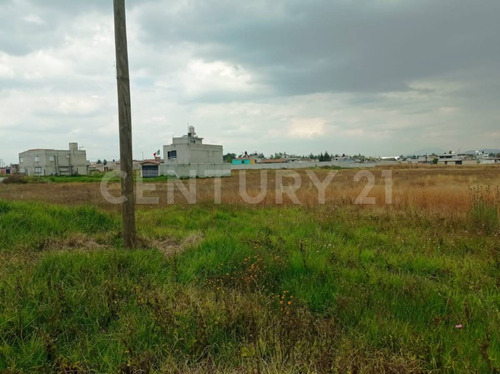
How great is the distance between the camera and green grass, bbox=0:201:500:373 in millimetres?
2322

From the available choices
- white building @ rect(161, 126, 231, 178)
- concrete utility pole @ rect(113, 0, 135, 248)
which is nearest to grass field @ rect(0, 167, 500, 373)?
concrete utility pole @ rect(113, 0, 135, 248)

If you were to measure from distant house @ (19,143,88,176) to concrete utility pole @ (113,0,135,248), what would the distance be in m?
80.0

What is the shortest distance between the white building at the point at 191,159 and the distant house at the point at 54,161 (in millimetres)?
36353

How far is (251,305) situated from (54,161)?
8387 centimetres

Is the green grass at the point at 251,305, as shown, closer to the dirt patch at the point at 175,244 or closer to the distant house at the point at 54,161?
the dirt patch at the point at 175,244

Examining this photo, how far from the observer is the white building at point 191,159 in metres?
49.3

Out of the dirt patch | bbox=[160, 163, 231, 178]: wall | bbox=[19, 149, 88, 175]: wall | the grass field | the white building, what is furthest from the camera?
bbox=[19, 149, 88, 175]: wall

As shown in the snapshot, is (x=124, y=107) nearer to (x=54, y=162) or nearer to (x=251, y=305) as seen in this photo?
(x=251, y=305)

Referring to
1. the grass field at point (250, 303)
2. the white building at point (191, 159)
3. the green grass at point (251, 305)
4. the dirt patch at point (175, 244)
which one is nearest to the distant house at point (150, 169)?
the white building at point (191, 159)

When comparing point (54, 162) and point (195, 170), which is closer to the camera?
point (195, 170)

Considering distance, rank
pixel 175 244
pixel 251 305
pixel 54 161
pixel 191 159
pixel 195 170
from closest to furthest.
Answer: pixel 251 305
pixel 175 244
pixel 195 170
pixel 191 159
pixel 54 161

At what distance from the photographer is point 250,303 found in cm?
304

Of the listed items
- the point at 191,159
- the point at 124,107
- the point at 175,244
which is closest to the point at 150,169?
the point at 191,159

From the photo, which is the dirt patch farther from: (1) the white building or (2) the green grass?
(1) the white building
